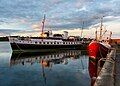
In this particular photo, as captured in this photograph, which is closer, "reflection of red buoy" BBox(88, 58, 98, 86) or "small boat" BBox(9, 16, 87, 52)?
"reflection of red buoy" BBox(88, 58, 98, 86)

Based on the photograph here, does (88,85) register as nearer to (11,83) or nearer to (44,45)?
(11,83)

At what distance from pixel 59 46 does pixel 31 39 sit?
12253 mm

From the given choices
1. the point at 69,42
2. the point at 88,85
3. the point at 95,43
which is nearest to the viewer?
the point at 88,85

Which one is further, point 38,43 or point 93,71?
point 38,43

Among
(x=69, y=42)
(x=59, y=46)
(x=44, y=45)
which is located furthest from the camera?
(x=69, y=42)

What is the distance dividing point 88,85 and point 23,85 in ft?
16.5

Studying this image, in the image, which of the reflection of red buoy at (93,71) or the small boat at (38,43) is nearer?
the reflection of red buoy at (93,71)

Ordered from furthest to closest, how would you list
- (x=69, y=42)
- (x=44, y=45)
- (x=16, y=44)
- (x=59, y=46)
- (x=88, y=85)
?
1. (x=69, y=42)
2. (x=59, y=46)
3. (x=44, y=45)
4. (x=16, y=44)
5. (x=88, y=85)

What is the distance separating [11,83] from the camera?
2344 centimetres

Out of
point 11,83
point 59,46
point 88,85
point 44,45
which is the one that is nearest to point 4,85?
point 11,83

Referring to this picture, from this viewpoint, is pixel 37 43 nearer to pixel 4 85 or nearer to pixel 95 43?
pixel 95 43

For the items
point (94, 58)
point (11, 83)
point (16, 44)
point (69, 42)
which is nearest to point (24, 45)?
point (16, 44)

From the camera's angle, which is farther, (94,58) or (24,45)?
(24,45)

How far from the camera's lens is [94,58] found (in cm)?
4250
